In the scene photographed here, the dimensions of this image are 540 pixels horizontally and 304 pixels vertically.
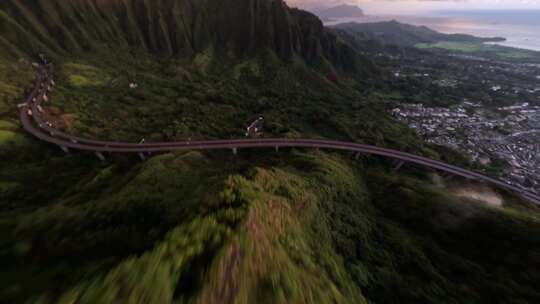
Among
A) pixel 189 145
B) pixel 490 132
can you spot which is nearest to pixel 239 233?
pixel 189 145

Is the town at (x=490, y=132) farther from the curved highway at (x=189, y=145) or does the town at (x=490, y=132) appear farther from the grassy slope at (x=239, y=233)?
the grassy slope at (x=239, y=233)

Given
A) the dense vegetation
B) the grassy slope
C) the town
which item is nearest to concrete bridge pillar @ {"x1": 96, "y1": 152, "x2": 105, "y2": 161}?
the dense vegetation

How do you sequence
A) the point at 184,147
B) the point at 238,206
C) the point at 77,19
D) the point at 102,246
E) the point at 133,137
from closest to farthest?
1. the point at 102,246
2. the point at 238,206
3. the point at 184,147
4. the point at 133,137
5. the point at 77,19

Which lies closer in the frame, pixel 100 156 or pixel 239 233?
pixel 239 233

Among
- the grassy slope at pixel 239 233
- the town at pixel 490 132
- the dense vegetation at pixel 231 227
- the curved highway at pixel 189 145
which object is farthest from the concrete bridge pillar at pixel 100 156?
the town at pixel 490 132

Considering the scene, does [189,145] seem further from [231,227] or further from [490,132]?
[490,132]

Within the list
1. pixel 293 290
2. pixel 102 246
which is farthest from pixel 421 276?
pixel 102 246

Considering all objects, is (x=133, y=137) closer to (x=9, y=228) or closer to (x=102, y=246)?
(x=9, y=228)
